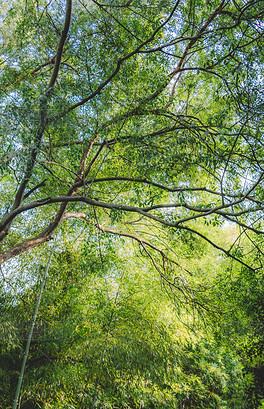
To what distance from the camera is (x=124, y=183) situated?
4.80m

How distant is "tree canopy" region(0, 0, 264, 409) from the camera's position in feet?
10.6

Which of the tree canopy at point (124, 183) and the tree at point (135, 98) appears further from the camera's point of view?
the tree canopy at point (124, 183)

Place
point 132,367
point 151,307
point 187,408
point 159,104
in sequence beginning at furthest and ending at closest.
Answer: point 187,408, point 151,307, point 132,367, point 159,104

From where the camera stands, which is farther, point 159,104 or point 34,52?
point 34,52

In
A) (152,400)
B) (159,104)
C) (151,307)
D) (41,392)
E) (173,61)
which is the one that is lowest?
(41,392)

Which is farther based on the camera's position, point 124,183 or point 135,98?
point 124,183

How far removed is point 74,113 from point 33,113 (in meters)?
0.60

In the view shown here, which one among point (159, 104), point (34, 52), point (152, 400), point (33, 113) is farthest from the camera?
point (152, 400)

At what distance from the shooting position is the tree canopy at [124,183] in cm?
323

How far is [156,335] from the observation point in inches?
218

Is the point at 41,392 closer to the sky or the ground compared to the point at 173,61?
closer to the ground

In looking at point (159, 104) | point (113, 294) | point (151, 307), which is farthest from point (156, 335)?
point (159, 104)

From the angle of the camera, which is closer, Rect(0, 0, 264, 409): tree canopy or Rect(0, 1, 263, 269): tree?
Rect(0, 1, 263, 269): tree

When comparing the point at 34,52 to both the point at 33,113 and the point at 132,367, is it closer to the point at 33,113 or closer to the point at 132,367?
the point at 33,113
